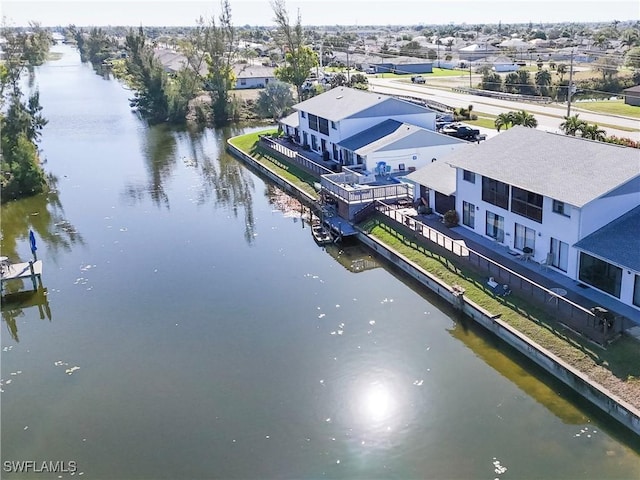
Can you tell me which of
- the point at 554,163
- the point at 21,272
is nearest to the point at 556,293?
the point at 554,163

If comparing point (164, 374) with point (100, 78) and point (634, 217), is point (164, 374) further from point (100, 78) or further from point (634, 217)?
point (100, 78)

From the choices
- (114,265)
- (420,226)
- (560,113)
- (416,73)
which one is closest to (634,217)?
(420,226)

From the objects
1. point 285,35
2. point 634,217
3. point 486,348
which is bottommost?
point 486,348

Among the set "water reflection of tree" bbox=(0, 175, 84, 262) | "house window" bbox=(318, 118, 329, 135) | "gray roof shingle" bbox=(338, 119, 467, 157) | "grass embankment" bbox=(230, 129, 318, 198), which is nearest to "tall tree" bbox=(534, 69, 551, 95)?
"grass embankment" bbox=(230, 129, 318, 198)

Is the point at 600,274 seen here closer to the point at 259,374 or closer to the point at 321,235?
the point at 259,374

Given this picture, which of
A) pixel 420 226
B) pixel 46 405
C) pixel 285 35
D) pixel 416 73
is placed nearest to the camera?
pixel 46 405

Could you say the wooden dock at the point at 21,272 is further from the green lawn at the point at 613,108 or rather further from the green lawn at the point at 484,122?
the green lawn at the point at 613,108

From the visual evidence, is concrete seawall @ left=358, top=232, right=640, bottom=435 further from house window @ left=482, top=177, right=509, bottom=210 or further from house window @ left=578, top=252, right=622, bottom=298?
house window @ left=482, top=177, right=509, bottom=210
